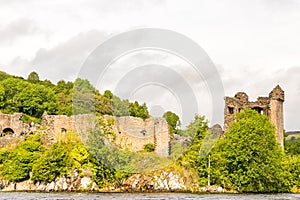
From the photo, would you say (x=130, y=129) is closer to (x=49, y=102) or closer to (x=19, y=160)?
(x=19, y=160)

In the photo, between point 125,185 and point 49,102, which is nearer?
point 125,185

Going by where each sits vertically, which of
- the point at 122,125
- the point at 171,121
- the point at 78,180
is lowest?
the point at 78,180

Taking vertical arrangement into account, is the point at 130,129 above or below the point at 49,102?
below

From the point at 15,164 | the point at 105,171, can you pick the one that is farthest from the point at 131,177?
the point at 15,164

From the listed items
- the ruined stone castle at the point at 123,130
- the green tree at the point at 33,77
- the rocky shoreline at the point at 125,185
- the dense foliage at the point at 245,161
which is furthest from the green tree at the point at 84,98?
the green tree at the point at 33,77

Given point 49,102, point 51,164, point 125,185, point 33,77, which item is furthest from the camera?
point 33,77

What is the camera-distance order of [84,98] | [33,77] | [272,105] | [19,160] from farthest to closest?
[33,77]
[84,98]
[272,105]
[19,160]

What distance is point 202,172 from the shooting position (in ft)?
167

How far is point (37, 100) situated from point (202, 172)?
41255 mm

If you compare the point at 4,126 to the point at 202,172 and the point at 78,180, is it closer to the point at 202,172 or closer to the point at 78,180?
the point at 78,180

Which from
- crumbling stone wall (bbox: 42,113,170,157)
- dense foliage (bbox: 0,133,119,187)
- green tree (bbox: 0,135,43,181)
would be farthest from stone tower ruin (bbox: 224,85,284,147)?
green tree (bbox: 0,135,43,181)

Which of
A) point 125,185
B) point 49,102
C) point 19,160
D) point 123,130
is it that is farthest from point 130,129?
point 49,102

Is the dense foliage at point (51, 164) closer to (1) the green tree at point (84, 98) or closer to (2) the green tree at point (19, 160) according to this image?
(2) the green tree at point (19, 160)

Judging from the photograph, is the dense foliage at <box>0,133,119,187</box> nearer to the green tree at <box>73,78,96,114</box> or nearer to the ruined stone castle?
the ruined stone castle
